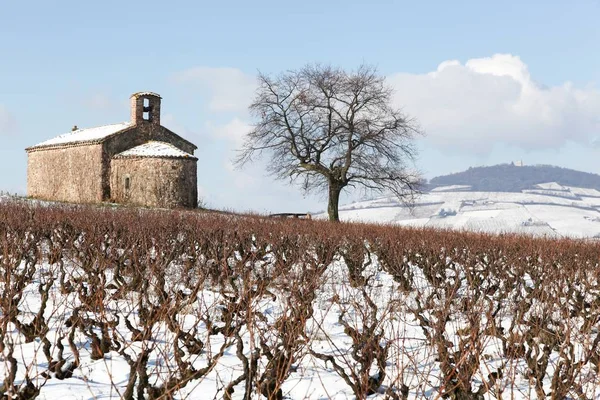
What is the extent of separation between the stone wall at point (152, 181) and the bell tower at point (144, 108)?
340 centimetres

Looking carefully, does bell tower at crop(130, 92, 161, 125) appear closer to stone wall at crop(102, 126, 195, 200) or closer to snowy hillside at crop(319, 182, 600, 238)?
stone wall at crop(102, 126, 195, 200)

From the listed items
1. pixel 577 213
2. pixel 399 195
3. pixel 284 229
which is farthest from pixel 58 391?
pixel 577 213

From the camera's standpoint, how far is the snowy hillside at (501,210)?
10281 cm

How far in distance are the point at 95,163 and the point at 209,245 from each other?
2262cm

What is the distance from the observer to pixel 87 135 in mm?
39188

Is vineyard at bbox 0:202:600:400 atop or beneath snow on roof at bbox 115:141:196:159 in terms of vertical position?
beneath

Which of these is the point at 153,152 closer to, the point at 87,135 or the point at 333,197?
the point at 87,135

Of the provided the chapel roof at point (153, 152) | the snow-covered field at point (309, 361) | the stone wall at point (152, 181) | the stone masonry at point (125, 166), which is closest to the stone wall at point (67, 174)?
the stone masonry at point (125, 166)

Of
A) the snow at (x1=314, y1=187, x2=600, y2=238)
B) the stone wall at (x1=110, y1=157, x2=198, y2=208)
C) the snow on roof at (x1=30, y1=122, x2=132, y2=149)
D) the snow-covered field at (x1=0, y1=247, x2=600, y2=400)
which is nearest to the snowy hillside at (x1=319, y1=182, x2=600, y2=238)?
the snow at (x1=314, y1=187, x2=600, y2=238)

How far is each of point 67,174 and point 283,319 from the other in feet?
116

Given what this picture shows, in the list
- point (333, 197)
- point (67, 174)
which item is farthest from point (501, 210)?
point (67, 174)

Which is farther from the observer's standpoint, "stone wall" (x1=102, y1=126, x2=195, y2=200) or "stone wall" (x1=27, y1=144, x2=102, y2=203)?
"stone wall" (x1=27, y1=144, x2=102, y2=203)

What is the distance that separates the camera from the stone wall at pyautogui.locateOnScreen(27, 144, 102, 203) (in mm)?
36062

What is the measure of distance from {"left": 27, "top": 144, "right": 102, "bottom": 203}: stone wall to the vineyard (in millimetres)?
14363
